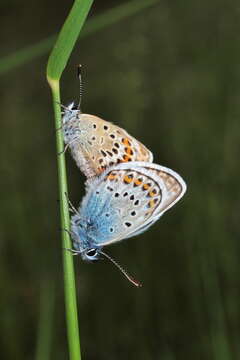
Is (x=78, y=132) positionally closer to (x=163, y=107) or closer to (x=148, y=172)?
(x=148, y=172)

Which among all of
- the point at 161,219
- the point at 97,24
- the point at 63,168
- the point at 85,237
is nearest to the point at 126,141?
the point at 85,237

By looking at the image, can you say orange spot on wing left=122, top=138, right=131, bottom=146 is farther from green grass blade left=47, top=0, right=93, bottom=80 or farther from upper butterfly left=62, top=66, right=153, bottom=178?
green grass blade left=47, top=0, right=93, bottom=80

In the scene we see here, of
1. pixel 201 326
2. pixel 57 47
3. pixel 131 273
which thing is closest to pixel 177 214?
pixel 131 273

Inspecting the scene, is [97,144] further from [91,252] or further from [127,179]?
[91,252]

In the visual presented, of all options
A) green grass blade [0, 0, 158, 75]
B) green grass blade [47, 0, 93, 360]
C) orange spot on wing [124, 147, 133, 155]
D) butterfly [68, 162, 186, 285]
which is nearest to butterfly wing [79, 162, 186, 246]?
butterfly [68, 162, 186, 285]

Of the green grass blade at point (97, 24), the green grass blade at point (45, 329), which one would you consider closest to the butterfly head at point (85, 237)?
the green grass blade at point (45, 329)

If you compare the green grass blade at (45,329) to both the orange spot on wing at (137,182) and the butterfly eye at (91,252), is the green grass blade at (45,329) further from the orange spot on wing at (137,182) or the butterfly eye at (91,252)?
the orange spot on wing at (137,182)
